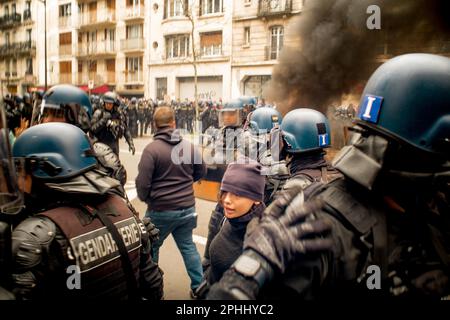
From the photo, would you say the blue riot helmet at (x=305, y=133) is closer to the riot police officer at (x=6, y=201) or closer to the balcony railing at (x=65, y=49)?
the riot police officer at (x=6, y=201)

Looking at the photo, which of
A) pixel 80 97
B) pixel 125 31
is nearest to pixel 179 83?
pixel 125 31

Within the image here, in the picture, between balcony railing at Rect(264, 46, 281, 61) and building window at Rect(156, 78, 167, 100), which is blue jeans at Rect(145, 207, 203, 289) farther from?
building window at Rect(156, 78, 167, 100)

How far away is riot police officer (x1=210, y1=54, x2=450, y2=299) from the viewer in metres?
1.06

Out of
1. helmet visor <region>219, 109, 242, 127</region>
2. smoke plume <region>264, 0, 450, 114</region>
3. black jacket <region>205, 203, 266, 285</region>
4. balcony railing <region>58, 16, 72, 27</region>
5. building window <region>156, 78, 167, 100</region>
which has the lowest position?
black jacket <region>205, 203, 266, 285</region>

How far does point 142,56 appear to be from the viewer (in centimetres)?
2712

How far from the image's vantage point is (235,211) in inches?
87.7

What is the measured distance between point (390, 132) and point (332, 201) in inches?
12.3

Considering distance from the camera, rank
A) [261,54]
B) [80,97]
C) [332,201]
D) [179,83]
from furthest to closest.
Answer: [179,83], [261,54], [80,97], [332,201]

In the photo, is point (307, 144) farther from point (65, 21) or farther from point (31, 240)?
point (65, 21)

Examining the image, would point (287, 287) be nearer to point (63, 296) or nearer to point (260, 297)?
point (260, 297)

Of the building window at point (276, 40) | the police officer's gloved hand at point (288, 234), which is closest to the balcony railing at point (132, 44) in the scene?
the building window at point (276, 40)

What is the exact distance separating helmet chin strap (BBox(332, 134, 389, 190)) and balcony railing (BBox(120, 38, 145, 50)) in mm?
26731

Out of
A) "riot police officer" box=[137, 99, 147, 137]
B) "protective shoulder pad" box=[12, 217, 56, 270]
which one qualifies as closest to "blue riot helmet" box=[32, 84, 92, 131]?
"protective shoulder pad" box=[12, 217, 56, 270]

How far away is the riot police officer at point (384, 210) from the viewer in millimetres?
1059
